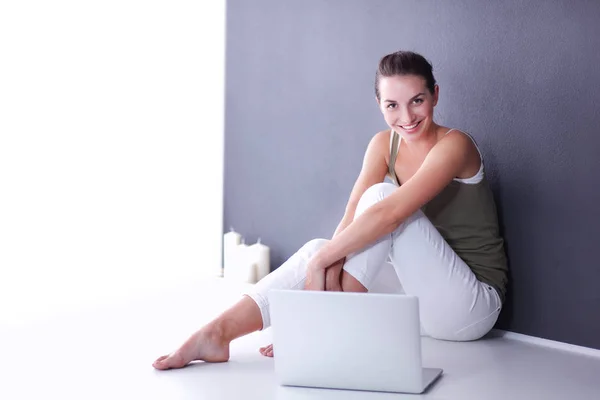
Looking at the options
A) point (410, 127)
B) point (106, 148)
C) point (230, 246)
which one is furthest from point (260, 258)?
point (410, 127)

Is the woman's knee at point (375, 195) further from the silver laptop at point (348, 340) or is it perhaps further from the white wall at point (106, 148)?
the white wall at point (106, 148)

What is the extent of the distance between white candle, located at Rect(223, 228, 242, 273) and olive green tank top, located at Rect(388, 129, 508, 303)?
1.31m

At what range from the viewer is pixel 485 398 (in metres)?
2.18

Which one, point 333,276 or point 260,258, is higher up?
point 333,276

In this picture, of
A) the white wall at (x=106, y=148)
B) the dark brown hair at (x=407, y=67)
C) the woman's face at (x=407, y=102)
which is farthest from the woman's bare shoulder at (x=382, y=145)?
the white wall at (x=106, y=148)

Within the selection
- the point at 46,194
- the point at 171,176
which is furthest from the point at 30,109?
the point at 171,176

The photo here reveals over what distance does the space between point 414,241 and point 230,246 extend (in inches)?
59.4

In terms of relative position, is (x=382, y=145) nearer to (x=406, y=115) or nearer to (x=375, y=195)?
(x=406, y=115)

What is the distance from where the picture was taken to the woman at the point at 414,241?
240 centimetres

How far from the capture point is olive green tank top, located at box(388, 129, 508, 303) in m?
2.70

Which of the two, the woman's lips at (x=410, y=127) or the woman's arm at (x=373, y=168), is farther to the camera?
the woman's arm at (x=373, y=168)

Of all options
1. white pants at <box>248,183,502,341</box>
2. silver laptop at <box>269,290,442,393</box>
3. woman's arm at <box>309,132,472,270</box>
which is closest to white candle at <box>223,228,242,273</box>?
white pants at <box>248,183,502,341</box>

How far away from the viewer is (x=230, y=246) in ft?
12.5

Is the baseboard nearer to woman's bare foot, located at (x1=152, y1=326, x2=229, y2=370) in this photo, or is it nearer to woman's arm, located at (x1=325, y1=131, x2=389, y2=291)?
woman's arm, located at (x1=325, y1=131, x2=389, y2=291)
